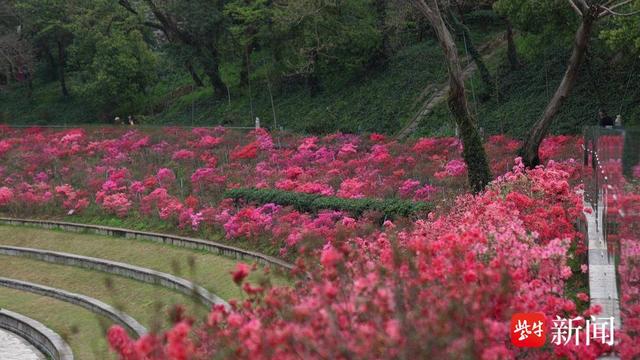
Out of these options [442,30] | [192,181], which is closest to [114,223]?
[192,181]

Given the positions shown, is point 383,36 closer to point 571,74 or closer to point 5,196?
point 5,196

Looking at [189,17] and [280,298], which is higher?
[189,17]

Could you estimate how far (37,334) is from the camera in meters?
17.4

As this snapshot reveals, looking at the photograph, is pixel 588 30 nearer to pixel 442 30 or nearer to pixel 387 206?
pixel 442 30

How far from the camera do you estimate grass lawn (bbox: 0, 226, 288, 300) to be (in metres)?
18.8

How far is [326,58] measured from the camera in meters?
40.6

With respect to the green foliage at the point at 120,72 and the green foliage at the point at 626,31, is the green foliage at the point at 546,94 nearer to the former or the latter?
the green foliage at the point at 626,31

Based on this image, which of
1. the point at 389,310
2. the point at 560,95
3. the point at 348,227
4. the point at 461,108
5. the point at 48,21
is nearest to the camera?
the point at 389,310

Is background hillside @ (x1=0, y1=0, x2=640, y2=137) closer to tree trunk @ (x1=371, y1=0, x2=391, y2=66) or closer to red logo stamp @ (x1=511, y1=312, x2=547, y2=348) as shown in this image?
tree trunk @ (x1=371, y1=0, x2=391, y2=66)

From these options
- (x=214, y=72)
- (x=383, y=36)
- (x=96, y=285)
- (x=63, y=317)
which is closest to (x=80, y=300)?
(x=63, y=317)

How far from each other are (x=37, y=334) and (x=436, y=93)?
2303cm

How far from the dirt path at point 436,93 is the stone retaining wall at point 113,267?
13.8 meters

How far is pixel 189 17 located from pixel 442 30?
26108mm

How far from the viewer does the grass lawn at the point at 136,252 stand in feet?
61.8
